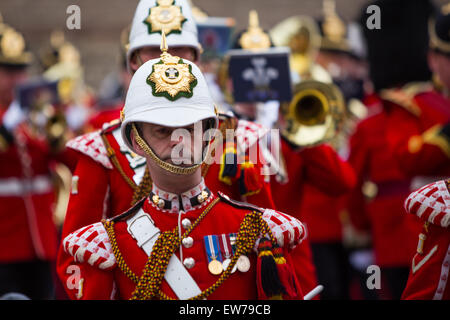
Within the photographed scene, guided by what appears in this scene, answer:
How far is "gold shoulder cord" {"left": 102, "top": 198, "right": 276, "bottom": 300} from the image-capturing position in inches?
139

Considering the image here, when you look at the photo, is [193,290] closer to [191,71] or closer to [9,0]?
[191,71]

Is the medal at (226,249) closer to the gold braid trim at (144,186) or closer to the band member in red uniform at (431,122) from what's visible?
the gold braid trim at (144,186)

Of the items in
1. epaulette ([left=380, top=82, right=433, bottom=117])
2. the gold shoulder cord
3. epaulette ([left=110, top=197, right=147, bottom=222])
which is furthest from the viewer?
epaulette ([left=380, top=82, right=433, bottom=117])

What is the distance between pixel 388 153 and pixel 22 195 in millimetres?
2919

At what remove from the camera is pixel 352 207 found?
334 inches

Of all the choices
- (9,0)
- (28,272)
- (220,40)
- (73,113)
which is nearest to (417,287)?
(220,40)

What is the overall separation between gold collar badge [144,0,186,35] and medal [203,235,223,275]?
137 centimetres

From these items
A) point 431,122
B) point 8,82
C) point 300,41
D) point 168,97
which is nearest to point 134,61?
point 168,97

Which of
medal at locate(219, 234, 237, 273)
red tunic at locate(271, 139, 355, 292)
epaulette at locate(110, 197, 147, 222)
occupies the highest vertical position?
epaulette at locate(110, 197, 147, 222)

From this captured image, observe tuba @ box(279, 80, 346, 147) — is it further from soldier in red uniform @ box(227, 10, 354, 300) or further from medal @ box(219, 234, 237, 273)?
medal @ box(219, 234, 237, 273)

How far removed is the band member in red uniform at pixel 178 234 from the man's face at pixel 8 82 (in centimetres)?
442

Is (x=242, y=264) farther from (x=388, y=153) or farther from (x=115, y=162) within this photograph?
(x=388, y=153)

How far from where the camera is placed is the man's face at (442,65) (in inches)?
236

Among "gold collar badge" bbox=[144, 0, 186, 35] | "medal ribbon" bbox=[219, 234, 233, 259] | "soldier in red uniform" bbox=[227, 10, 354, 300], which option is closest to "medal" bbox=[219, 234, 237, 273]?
"medal ribbon" bbox=[219, 234, 233, 259]
